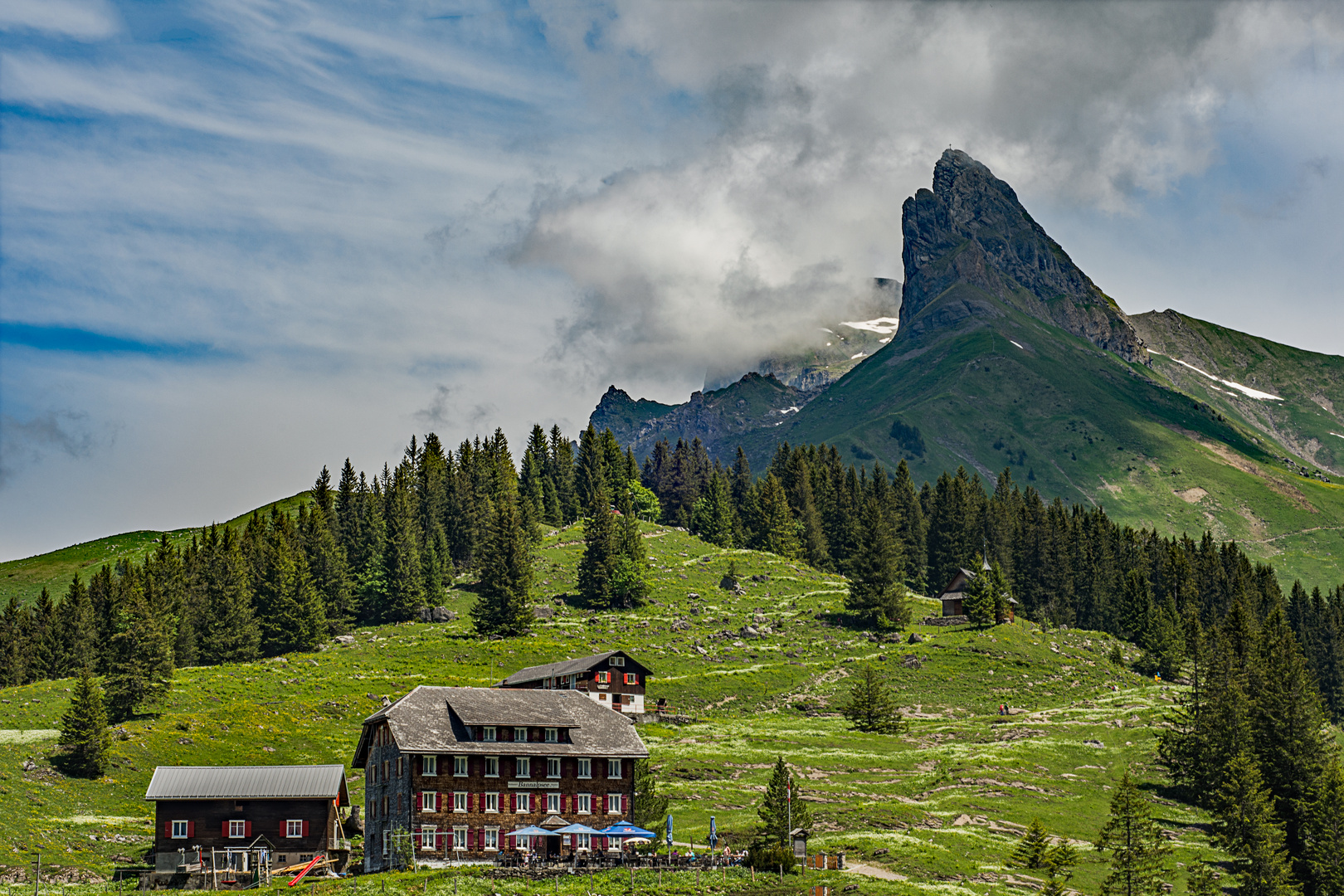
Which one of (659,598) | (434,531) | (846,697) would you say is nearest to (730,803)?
(846,697)

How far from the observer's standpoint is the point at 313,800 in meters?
79.3

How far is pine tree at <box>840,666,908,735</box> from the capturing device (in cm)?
11475

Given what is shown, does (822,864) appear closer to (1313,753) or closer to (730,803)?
(730,803)

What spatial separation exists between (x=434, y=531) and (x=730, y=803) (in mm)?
106596

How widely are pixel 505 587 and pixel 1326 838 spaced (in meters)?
94.6

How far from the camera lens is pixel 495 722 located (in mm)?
77875

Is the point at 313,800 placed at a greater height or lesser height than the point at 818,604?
lesser

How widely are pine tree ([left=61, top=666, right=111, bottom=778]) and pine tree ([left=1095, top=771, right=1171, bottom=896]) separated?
72.1 m

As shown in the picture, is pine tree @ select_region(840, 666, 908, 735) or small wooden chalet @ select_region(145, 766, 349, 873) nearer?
small wooden chalet @ select_region(145, 766, 349, 873)

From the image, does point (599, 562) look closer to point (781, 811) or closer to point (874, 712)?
point (874, 712)

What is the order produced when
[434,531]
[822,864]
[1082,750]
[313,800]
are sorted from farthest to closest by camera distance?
1. [434,531]
2. [1082,750]
3. [313,800]
4. [822,864]

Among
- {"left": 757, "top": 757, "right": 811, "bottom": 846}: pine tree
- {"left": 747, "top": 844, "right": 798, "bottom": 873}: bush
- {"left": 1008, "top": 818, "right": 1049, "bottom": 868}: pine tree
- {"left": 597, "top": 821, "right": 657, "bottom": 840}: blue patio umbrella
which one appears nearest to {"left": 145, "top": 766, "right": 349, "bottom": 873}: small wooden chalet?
{"left": 597, "top": 821, "right": 657, "bottom": 840}: blue patio umbrella

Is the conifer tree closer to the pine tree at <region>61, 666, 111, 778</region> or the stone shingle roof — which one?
the pine tree at <region>61, 666, 111, 778</region>

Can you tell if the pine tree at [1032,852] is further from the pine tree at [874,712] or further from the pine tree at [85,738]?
the pine tree at [85,738]
